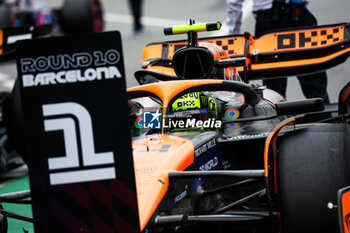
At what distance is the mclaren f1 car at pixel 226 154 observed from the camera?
3.04m

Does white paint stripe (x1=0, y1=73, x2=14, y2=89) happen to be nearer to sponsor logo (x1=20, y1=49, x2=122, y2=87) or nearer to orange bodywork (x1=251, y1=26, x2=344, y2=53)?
orange bodywork (x1=251, y1=26, x2=344, y2=53)

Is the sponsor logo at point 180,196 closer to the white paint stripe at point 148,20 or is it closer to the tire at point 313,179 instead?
the tire at point 313,179

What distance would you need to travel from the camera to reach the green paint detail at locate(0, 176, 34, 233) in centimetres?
455

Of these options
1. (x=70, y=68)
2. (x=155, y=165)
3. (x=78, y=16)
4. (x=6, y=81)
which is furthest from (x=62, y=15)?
(x=70, y=68)

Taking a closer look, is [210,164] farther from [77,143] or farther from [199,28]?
[77,143]

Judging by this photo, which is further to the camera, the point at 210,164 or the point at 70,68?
the point at 210,164

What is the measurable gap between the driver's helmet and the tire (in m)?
0.83

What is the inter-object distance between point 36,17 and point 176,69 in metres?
8.70

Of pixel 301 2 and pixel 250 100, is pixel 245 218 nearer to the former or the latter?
pixel 250 100

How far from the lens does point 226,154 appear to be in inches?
151

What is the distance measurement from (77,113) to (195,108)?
1.67m

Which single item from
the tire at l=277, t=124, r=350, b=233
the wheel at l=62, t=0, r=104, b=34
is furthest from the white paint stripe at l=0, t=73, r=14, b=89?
the tire at l=277, t=124, r=350, b=233

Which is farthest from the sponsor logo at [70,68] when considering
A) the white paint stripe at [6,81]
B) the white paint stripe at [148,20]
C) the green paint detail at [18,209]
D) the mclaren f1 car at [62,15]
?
the white paint stripe at [148,20]

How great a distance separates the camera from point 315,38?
5.56 metres
